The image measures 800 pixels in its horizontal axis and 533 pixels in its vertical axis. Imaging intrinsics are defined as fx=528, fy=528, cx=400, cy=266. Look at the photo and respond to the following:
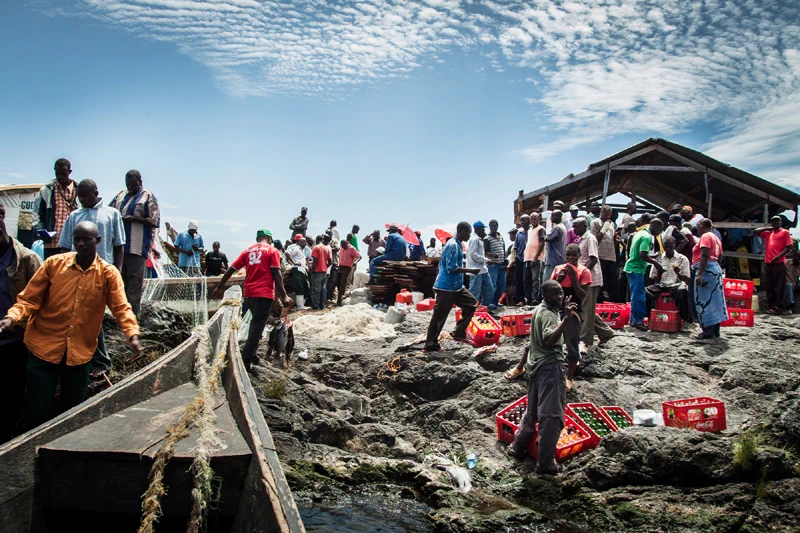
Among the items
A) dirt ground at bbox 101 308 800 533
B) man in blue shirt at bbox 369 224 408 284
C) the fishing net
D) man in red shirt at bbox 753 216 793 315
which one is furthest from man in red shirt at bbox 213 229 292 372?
man in red shirt at bbox 753 216 793 315

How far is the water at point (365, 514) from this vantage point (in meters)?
4.52

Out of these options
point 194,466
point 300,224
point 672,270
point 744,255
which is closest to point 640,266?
point 672,270

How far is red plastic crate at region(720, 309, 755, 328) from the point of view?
9.07m

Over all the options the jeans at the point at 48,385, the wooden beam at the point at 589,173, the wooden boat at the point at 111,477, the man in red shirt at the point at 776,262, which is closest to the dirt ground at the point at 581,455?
the man in red shirt at the point at 776,262

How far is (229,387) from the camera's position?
5.06 meters

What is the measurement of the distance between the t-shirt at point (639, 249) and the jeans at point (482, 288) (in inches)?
108

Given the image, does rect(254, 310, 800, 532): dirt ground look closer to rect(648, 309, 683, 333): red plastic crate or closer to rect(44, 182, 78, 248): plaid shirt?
rect(648, 309, 683, 333): red plastic crate

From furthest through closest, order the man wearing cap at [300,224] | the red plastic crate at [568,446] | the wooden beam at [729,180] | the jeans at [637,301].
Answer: the man wearing cap at [300,224] → the wooden beam at [729,180] → the jeans at [637,301] → the red plastic crate at [568,446]

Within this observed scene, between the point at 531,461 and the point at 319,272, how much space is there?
9.60 metres

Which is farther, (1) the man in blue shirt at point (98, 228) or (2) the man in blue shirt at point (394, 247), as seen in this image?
(2) the man in blue shirt at point (394, 247)

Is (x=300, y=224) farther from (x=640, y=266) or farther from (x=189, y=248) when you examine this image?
(x=640, y=266)

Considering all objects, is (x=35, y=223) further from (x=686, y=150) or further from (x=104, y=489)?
(x=686, y=150)

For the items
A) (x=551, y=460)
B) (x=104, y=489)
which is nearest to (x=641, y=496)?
(x=551, y=460)

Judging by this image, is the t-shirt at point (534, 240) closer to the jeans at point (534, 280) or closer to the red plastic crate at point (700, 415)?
the jeans at point (534, 280)
